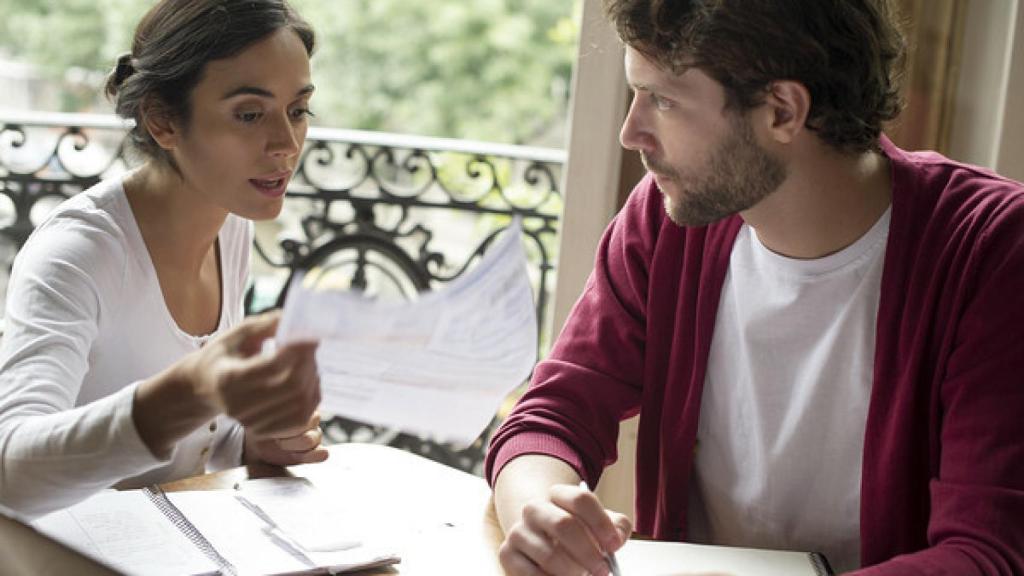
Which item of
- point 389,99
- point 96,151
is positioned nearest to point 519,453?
point 96,151

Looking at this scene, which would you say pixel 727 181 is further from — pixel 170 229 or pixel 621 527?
pixel 170 229

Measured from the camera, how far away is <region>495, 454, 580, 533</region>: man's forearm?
1.34m

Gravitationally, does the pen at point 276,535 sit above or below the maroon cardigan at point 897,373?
below

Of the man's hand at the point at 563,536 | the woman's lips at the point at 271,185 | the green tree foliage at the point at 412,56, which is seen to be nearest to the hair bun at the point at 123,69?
the woman's lips at the point at 271,185

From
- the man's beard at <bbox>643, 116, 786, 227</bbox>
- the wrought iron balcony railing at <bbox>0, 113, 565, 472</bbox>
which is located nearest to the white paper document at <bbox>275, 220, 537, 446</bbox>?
the man's beard at <bbox>643, 116, 786, 227</bbox>

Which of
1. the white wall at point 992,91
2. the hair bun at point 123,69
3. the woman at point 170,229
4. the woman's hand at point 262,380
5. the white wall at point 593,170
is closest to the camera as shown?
→ the woman's hand at point 262,380

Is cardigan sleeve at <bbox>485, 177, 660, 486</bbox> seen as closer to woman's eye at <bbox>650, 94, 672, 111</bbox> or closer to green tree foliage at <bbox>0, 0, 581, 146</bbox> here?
woman's eye at <bbox>650, 94, 672, 111</bbox>

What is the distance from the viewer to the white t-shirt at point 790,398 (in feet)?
4.76

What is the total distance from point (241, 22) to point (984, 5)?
4.83ft

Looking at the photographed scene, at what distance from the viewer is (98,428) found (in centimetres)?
112

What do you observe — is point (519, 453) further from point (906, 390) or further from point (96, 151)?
point (96, 151)

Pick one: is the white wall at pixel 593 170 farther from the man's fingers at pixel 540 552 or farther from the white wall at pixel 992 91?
the man's fingers at pixel 540 552

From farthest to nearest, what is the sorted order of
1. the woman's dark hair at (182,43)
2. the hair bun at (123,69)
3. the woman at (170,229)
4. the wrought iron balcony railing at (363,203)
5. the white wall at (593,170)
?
the wrought iron balcony railing at (363,203)
the white wall at (593,170)
the hair bun at (123,69)
the woman's dark hair at (182,43)
the woman at (170,229)

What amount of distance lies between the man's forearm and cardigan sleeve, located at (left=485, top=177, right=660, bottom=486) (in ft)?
0.06
